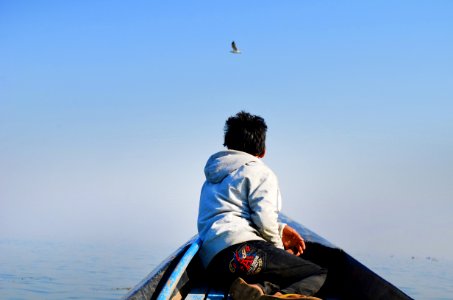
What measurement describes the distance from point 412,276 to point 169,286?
1560 cm

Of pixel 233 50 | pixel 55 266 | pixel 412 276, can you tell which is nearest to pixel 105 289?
pixel 55 266

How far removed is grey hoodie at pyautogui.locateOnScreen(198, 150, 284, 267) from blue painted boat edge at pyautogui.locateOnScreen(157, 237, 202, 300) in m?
0.08

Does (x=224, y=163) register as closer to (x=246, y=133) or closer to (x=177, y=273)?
(x=246, y=133)

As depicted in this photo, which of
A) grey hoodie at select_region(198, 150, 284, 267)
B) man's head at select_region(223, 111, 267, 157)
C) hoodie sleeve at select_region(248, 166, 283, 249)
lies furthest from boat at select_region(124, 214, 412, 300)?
man's head at select_region(223, 111, 267, 157)

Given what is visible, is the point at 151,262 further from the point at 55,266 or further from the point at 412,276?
the point at 412,276

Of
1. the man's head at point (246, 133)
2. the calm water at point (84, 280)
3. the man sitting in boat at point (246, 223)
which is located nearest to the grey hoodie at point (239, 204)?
the man sitting in boat at point (246, 223)

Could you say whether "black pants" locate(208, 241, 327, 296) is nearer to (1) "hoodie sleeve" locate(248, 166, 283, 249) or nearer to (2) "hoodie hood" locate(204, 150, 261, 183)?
(1) "hoodie sleeve" locate(248, 166, 283, 249)

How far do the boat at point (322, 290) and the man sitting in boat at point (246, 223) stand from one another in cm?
14

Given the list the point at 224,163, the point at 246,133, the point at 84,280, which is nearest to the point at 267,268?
the point at 224,163

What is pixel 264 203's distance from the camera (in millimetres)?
3221

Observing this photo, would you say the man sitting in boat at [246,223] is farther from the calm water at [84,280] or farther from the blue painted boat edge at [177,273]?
the calm water at [84,280]

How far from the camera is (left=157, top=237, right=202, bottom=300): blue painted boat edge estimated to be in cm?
271

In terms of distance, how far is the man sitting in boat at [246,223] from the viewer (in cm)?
310

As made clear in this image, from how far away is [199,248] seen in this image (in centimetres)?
330
